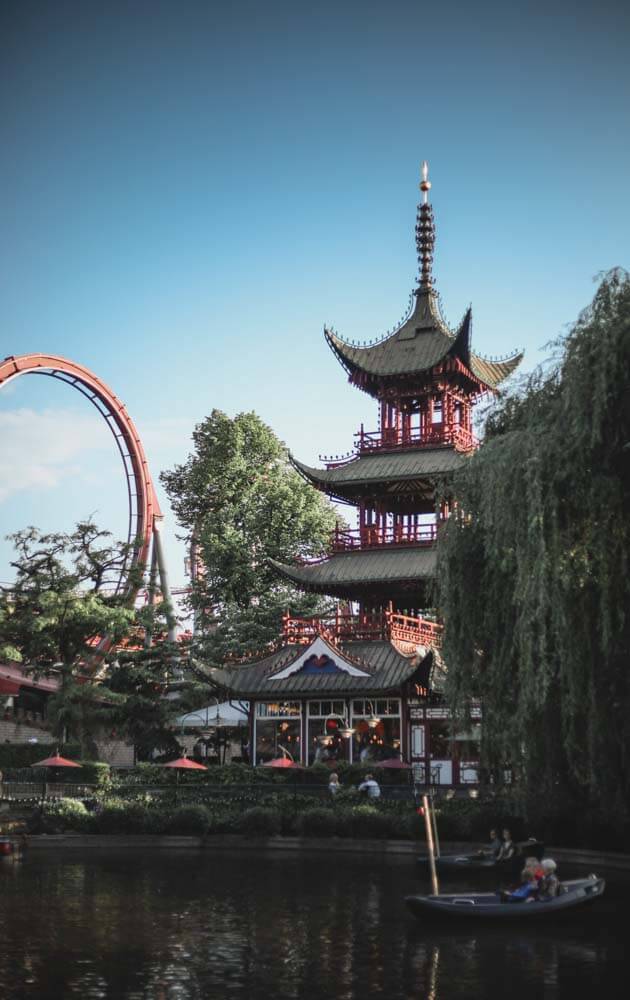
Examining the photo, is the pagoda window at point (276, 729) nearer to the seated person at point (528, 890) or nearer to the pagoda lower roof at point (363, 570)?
the pagoda lower roof at point (363, 570)

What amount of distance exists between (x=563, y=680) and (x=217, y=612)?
38.8 meters

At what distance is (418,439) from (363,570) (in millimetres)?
6404

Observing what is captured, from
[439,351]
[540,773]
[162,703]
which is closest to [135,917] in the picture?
[540,773]

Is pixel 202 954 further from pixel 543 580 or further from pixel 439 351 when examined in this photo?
pixel 439 351

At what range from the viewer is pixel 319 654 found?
43.8 metres

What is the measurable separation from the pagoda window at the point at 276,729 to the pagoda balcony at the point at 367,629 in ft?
8.55

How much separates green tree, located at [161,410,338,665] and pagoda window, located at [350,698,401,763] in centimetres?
1077

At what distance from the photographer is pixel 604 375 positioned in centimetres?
1991

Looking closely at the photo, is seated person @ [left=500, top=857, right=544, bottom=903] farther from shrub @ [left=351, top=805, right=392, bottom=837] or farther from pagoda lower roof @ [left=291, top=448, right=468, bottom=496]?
pagoda lower roof @ [left=291, top=448, right=468, bottom=496]

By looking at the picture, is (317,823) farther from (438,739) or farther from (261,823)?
(438,739)

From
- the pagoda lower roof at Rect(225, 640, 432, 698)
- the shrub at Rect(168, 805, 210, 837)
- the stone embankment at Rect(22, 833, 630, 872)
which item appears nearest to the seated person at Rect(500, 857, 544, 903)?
the stone embankment at Rect(22, 833, 630, 872)

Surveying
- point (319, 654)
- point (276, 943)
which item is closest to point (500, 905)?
point (276, 943)

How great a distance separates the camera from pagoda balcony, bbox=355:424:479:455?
49134 millimetres

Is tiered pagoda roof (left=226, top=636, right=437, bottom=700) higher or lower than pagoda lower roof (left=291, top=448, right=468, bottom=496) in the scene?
lower
